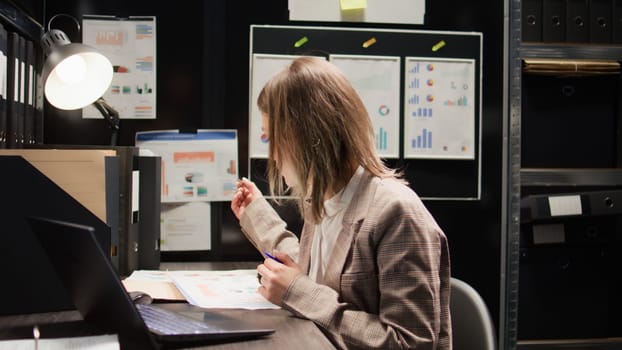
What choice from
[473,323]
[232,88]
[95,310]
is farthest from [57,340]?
[232,88]

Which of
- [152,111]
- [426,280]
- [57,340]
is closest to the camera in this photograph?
[57,340]

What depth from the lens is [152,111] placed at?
2.10 metres

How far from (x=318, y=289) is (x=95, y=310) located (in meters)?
0.39

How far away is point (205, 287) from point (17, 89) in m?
0.82

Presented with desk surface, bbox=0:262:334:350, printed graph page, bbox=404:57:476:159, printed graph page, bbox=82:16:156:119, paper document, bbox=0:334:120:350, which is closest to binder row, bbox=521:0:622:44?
printed graph page, bbox=404:57:476:159

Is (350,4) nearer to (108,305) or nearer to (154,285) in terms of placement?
(154,285)

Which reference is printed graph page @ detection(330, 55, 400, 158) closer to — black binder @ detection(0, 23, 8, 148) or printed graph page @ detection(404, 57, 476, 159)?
printed graph page @ detection(404, 57, 476, 159)

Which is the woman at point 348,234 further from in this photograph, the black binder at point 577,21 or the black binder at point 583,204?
the black binder at point 577,21

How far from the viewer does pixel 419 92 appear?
7.31 ft

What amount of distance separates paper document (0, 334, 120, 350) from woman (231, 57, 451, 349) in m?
0.34

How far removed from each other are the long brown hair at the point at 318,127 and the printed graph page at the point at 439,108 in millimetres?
1003

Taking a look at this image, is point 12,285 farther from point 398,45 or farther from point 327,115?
point 398,45

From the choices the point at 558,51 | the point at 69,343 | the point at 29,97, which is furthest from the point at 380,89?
the point at 69,343

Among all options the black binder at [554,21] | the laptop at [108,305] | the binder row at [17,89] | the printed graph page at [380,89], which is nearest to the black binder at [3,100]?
the binder row at [17,89]
